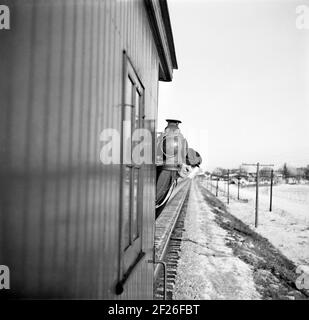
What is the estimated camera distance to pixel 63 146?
1506 mm

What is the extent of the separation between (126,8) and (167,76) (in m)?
4.43

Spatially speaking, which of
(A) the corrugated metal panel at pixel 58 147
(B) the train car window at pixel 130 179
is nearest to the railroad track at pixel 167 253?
(B) the train car window at pixel 130 179

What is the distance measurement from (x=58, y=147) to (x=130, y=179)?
5.46 feet

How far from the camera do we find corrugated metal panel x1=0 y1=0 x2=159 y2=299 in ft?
3.77

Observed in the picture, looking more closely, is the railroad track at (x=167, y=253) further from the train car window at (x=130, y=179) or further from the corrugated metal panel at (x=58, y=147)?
the corrugated metal panel at (x=58, y=147)

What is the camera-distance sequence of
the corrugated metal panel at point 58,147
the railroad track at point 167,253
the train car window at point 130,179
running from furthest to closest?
1. the railroad track at point 167,253
2. the train car window at point 130,179
3. the corrugated metal panel at point 58,147

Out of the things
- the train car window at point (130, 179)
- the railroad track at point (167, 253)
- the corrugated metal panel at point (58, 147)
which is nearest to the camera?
the corrugated metal panel at point (58, 147)

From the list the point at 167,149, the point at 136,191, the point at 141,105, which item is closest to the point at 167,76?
the point at 167,149

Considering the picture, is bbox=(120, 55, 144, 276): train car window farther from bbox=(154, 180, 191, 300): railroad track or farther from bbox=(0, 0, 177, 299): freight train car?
bbox=(154, 180, 191, 300): railroad track

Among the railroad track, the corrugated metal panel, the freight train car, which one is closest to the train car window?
the freight train car

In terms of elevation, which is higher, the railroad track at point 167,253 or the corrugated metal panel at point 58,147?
the corrugated metal panel at point 58,147

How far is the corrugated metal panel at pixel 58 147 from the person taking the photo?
3.77 ft

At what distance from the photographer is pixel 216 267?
834 centimetres
